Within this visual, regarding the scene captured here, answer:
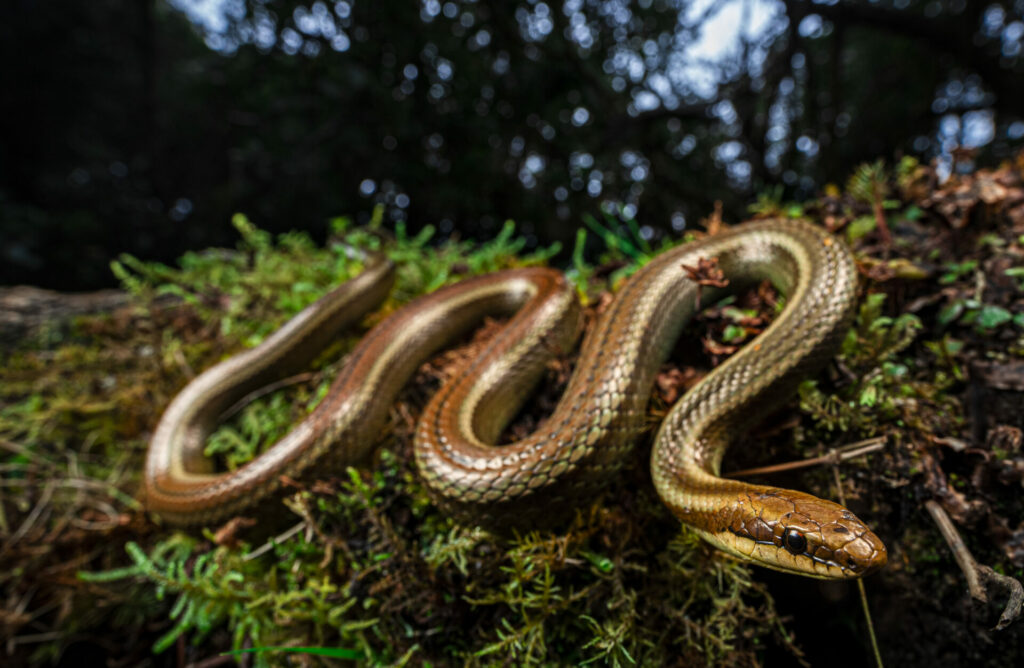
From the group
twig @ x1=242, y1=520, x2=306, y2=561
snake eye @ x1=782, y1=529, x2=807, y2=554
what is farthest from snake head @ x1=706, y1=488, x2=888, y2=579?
twig @ x1=242, y1=520, x2=306, y2=561

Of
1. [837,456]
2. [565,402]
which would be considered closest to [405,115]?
[565,402]

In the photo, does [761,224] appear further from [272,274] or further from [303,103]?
[303,103]

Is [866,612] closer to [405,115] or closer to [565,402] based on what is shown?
[565,402]

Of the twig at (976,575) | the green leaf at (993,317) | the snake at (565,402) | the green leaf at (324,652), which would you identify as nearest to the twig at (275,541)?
the snake at (565,402)

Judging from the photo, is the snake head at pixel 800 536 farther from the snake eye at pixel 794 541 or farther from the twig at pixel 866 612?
the twig at pixel 866 612

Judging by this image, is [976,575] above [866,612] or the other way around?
above

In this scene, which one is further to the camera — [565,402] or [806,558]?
[565,402]
